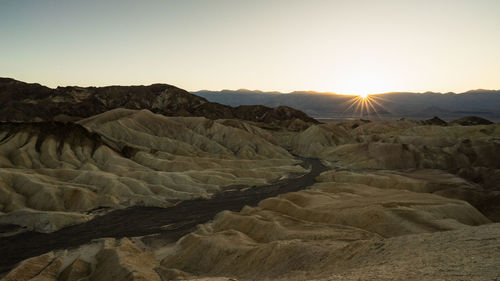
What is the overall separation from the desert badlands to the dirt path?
0.29m

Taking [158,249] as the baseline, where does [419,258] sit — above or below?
above

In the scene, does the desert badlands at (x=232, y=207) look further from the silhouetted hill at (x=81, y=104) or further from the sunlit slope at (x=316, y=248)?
the silhouetted hill at (x=81, y=104)

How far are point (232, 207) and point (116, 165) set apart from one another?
36.8 metres

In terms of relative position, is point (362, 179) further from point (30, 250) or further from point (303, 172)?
point (30, 250)

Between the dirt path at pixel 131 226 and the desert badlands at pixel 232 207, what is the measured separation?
0.96ft

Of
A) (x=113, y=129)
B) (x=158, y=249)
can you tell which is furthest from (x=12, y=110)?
(x=158, y=249)

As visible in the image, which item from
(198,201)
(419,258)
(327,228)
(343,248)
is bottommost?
(198,201)

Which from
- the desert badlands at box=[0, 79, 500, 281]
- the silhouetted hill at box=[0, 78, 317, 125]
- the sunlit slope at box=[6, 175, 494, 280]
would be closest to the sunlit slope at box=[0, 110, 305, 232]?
the desert badlands at box=[0, 79, 500, 281]

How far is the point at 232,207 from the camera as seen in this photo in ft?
196

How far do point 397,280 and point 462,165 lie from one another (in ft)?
289

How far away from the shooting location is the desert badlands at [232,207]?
2398cm

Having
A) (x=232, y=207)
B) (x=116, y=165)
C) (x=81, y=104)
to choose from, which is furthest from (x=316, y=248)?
(x=81, y=104)

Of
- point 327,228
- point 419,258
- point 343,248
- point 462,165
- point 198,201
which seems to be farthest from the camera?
point 462,165

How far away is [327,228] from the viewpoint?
36.7 meters
